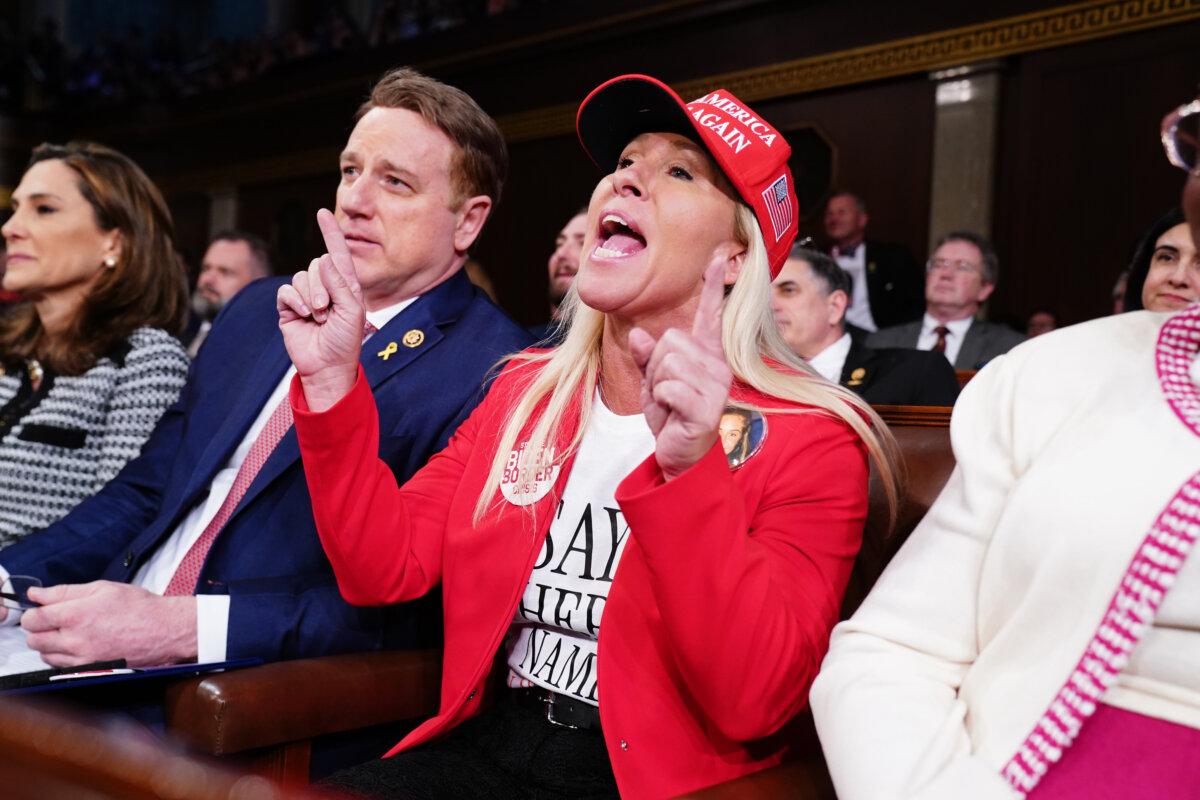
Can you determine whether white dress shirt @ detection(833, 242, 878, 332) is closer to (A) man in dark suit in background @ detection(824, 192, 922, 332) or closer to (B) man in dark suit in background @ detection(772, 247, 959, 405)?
(A) man in dark suit in background @ detection(824, 192, 922, 332)

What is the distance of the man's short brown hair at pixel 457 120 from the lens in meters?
1.93

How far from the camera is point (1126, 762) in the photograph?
968mm

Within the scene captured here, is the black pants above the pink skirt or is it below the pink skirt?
below

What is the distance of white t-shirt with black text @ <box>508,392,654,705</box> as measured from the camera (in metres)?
1.43

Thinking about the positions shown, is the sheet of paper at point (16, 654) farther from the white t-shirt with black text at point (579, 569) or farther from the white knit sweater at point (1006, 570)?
the white knit sweater at point (1006, 570)

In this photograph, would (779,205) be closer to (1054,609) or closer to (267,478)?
(1054,609)

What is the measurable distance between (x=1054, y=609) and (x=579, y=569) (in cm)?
62

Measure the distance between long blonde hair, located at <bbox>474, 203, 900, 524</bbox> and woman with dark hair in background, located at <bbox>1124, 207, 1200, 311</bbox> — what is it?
1.35 m

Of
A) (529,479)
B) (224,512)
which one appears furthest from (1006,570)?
(224,512)

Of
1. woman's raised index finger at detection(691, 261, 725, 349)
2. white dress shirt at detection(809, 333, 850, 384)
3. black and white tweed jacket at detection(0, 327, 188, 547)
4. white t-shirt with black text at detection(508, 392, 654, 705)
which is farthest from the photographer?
white dress shirt at detection(809, 333, 850, 384)

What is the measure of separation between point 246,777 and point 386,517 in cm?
110

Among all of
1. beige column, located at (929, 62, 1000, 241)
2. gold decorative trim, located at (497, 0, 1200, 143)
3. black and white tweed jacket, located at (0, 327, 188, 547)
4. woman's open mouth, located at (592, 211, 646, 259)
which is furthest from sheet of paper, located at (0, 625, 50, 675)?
gold decorative trim, located at (497, 0, 1200, 143)

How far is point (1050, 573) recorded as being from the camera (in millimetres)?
994

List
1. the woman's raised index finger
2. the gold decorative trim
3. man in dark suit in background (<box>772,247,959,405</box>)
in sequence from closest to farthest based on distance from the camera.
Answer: the woman's raised index finger → man in dark suit in background (<box>772,247,959,405</box>) → the gold decorative trim
